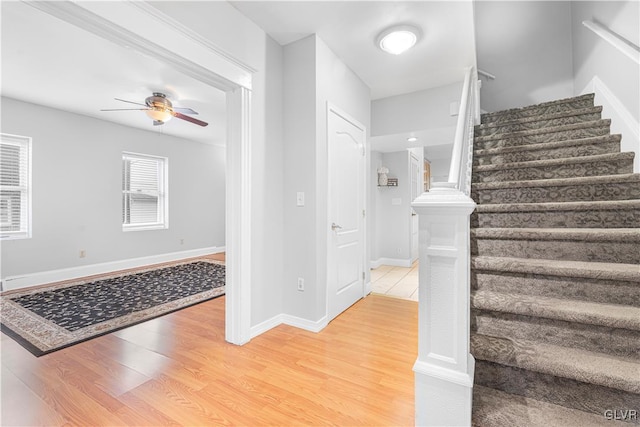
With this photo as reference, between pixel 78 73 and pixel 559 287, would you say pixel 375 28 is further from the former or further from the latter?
pixel 78 73

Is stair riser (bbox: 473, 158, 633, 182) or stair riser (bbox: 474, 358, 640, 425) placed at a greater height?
stair riser (bbox: 473, 158, 633, 182)

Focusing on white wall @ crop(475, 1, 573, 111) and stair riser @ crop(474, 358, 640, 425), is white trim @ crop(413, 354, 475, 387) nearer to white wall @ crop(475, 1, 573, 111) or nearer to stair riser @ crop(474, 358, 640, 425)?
stair riser @ crop(474, 358, 640, 425)

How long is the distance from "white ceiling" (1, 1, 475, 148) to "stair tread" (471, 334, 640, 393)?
236 cm

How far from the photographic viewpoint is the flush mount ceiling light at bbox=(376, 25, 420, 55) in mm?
2402

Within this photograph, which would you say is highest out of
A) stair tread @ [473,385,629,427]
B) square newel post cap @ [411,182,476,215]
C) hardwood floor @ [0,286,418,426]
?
square newel post cap @ [411,182,476,215]

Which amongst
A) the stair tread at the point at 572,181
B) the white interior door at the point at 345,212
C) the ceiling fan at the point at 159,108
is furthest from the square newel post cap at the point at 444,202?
the ceiling fan at the point at 159,108

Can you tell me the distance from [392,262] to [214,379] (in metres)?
4.00

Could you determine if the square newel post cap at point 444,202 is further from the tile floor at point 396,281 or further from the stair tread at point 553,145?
the tile floor at point 396,281

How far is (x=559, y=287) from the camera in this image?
56.0 inches

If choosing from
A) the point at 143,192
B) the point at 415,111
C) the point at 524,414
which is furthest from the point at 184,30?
the point at 143,192

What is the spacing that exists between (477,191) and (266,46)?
2152 mm

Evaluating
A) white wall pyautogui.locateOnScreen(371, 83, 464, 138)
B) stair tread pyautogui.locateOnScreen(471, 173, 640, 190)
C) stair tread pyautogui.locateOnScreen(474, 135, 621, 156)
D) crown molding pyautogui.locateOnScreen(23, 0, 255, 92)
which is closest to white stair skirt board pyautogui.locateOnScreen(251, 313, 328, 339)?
stair tread pyautogui.locateOnScreen(471, 173, 640, 190)

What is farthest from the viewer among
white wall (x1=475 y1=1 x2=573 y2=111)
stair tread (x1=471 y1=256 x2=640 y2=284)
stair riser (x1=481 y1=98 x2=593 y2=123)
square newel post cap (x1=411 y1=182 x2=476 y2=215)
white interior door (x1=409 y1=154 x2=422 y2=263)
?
white interior door (x1=409 y1=154 x2=422 y2=263)

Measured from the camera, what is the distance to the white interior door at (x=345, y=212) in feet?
8.87
